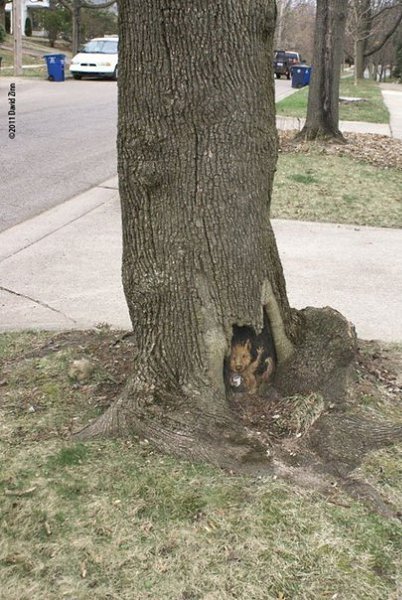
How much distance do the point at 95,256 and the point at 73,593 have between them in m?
4.14

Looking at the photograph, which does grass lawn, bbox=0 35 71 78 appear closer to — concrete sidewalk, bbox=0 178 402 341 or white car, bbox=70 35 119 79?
white car, bbox=70 35 119 79

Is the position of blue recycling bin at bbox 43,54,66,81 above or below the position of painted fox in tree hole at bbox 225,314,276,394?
above

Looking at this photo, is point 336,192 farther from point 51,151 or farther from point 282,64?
point 282,64

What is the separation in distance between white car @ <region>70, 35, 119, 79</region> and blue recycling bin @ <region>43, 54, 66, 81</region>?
4.39 feet

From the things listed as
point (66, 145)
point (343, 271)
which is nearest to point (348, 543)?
point (343, 271)

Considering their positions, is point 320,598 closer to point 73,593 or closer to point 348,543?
point 348,543

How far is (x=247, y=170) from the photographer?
3.04 meters

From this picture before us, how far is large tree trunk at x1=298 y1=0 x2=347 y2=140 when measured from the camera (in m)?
11.8

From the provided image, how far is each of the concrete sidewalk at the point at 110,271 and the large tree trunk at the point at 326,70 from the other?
16.9 feet

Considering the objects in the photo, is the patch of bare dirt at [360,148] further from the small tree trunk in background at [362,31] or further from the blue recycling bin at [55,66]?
the small tree trunk in background at [362,31]

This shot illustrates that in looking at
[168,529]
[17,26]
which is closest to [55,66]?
[17,26]

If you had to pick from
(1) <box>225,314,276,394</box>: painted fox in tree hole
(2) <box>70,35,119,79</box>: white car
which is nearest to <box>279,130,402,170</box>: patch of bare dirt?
(1) <box>225,314,276,394</box>: painted fox in tree hole

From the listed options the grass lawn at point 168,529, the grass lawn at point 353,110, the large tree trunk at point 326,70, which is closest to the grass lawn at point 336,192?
the large tree trunk at point 326,70

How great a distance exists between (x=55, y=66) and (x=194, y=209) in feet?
82.1
